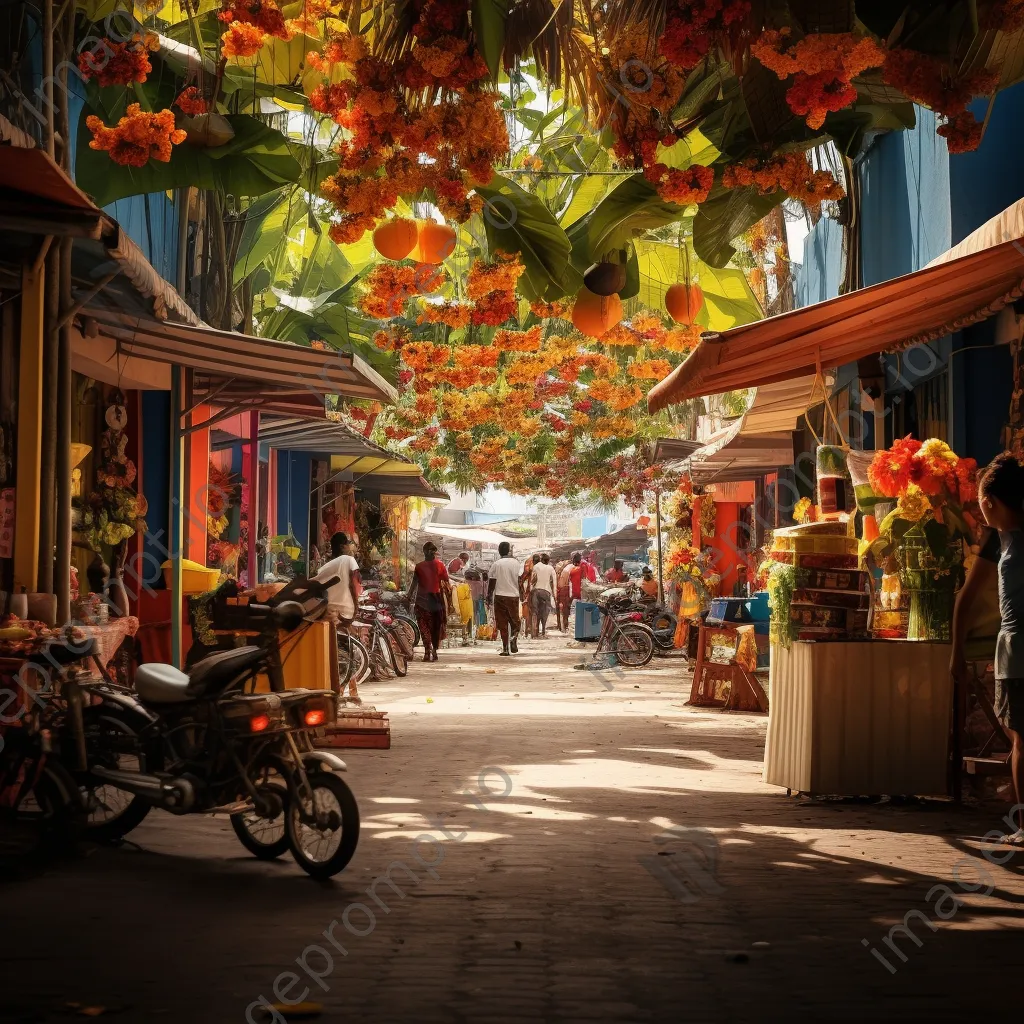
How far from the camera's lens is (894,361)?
13.3m

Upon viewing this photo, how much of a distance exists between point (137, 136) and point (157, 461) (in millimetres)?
6434

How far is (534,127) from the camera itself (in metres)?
15.1

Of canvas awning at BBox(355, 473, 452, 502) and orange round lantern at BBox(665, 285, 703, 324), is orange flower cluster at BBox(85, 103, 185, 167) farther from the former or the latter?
canvas awning at BBox(355, 473, 452, 502)

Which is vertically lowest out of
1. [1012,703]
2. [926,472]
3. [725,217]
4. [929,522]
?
[1012,703]

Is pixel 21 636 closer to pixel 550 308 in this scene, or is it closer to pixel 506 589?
pixel 550 308

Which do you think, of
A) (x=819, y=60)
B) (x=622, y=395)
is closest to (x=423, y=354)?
(x=622, y=395)

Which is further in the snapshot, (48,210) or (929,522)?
(929,522)

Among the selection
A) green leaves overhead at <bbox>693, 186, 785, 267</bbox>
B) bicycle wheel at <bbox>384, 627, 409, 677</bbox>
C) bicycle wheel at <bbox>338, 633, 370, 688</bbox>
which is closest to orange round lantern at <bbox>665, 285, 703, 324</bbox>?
green leaves overhead at <bbox>693, 186, 785, 267</bbox>

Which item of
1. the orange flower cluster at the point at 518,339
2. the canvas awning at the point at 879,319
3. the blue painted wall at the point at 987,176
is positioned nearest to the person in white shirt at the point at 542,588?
the orange flower cluster at the point at 518,339

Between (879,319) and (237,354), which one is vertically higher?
(237,354)

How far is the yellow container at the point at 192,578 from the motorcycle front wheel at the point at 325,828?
770cm

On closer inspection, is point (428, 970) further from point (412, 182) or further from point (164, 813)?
point (412, 182)

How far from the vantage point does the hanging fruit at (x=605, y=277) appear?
498 inches

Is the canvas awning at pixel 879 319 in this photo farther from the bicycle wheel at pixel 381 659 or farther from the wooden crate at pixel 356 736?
the bicycle wheel at pixel 381 659
